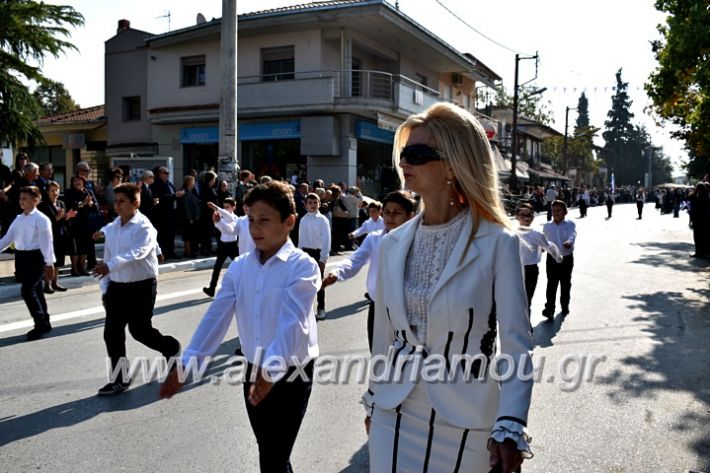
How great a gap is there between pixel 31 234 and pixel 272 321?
5.60m

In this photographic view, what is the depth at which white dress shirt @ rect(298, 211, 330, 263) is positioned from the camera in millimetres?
8750

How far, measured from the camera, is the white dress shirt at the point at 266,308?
117 inches

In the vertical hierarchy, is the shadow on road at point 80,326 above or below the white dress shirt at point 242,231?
below

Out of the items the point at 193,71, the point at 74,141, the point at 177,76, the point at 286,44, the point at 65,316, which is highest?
the point at 286,44

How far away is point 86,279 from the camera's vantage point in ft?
37.5

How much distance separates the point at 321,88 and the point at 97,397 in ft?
63.3

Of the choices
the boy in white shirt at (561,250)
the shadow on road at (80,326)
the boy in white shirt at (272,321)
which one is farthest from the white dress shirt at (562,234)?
the boy in white shirt at (272,321)

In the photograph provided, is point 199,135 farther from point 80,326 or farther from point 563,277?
point 563,277

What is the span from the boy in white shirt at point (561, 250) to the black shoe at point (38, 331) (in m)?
6.60

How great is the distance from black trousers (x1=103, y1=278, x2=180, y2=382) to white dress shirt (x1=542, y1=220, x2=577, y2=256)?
19.1ft

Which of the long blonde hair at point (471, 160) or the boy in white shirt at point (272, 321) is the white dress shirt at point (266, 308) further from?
the long blonde hair at point (471, 160)

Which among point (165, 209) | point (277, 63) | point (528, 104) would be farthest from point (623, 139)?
point (165, 209)

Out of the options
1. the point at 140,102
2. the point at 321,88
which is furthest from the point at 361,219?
the point at 140,102

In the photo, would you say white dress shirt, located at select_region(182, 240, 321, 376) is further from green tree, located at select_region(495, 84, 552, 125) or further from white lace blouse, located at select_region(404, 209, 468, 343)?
green tree, located at select_region(495, 84, 552, 125)
